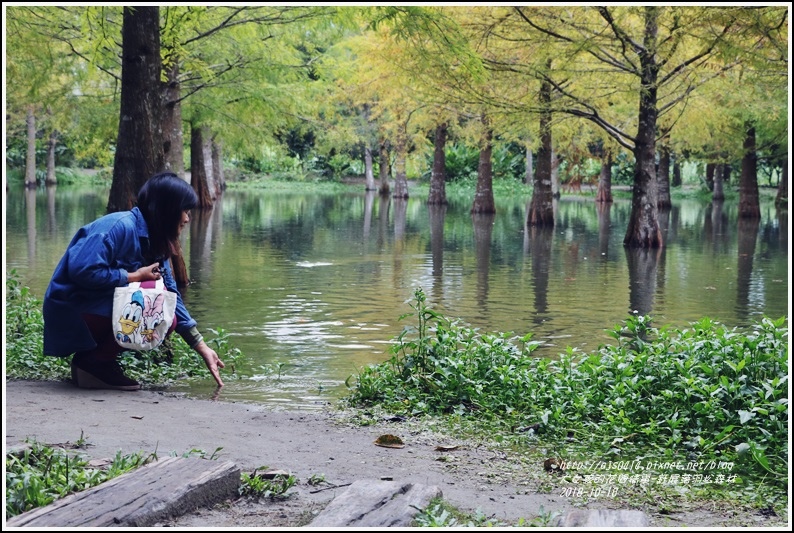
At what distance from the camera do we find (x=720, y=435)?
19.1ft

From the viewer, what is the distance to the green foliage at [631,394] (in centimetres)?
582

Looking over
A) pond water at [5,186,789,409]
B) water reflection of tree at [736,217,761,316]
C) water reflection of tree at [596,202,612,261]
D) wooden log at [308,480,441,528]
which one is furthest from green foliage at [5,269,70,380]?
water reflection of tree at [596,202,612,261]

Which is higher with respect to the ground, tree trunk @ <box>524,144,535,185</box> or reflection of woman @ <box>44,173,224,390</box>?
tree trunk @ <box>524,144,535,185</box>

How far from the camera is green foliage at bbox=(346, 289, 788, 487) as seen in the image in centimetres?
582

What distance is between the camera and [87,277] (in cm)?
673

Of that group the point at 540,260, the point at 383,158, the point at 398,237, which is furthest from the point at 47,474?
the point at 383,158

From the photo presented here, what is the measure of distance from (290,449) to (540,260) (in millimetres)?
15210

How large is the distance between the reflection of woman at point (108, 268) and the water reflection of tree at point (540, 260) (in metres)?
6.04

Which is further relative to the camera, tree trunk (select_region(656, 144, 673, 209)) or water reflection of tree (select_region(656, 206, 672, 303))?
tree trunk (select_region(656, 144, 673, 209))

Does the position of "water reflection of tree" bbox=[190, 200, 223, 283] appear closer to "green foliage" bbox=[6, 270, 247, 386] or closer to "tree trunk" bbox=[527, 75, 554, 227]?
"green foliage" bbox=[6, 270, 247, 386]

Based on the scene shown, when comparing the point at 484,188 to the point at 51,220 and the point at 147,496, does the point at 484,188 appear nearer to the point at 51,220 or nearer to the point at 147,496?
the point at 51,220

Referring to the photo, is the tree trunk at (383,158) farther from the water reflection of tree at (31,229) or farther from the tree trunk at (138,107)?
the tree trunk at (138,107)

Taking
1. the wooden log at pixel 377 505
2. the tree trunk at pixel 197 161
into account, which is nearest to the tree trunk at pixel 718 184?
the tree trunk at pixel 197 161

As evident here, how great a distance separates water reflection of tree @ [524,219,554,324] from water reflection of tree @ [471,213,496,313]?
75cm
